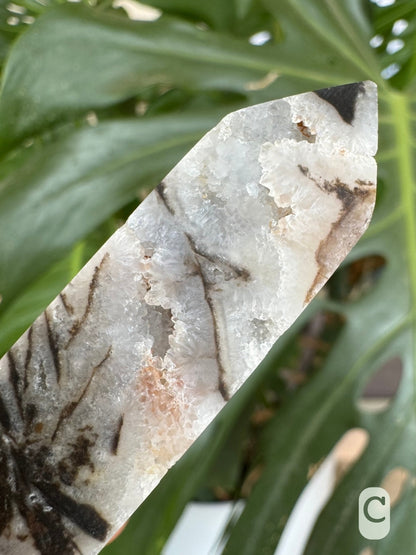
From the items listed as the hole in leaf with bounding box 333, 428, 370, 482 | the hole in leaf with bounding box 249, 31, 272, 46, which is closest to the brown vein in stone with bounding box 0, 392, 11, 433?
the hole in leaf with bounding box 333, 428, 370, 482

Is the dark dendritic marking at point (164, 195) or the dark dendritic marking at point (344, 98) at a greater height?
the dark dendritic marking at point (344, 98)

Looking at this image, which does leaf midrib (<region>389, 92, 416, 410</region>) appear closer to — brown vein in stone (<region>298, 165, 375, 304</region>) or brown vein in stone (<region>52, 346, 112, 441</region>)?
brown vein in stone (<region>298, 165, 375, 304</region>)

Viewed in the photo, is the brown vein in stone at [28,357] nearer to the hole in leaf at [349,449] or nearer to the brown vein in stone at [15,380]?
the brown vein in stone at [15,380]

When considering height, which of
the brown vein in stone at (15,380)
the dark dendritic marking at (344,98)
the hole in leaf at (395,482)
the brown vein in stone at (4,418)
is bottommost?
the hole in leaf at (395,482)

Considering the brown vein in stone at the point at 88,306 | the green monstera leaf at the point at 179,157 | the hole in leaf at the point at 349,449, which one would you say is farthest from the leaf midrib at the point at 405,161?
the brown vein in stone at the point at 88,306

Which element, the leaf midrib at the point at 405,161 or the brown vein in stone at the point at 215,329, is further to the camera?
the leaf midrib at the point at 405,161

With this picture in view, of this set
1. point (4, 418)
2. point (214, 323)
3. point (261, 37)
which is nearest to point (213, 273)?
point (214, 323)
